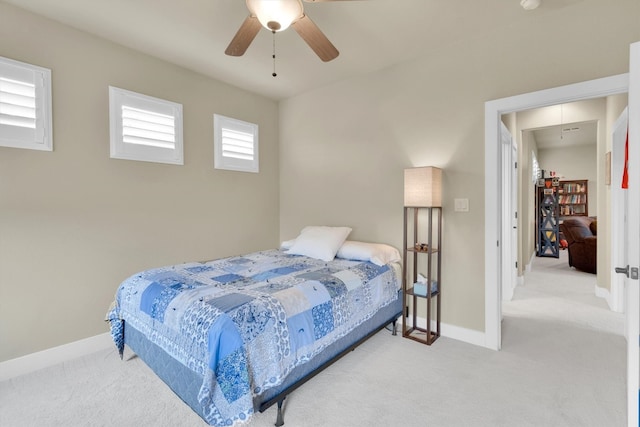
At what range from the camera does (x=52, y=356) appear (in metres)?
2.46

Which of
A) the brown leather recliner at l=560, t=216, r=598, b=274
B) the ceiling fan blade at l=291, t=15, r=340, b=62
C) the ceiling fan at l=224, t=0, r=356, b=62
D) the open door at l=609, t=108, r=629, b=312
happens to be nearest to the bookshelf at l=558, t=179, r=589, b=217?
Result: the brown leather recliner at l=560, t=216, r=598, b=274

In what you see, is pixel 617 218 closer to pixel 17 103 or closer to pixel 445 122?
pixel 445 122

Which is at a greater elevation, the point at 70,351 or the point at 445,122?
the point at 445,122

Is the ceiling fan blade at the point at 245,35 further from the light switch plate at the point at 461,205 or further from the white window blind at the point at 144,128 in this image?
the light switch plate at the point at 461,205

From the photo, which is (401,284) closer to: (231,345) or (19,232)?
(231,345)

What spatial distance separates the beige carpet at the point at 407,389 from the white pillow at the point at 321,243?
927mm

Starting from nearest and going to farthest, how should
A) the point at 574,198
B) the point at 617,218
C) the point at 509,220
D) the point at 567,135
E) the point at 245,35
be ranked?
the point at 245,35 → the point at 617,218 → the point at 509,220 → the point at 567,135 → the point at 574,198

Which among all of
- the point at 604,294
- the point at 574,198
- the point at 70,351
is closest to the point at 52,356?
the point at 70,351

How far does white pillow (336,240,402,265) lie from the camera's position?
2.93 m

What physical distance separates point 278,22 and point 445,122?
6.06 feet

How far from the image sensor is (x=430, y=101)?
300cm

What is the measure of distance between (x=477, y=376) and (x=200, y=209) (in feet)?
10.1

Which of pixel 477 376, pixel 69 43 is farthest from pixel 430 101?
pixel 69 43

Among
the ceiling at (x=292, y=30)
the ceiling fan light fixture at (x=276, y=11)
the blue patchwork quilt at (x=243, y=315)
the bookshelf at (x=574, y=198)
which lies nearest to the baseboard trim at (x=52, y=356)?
the blue patchwork quilt at (x=243, y=315)
